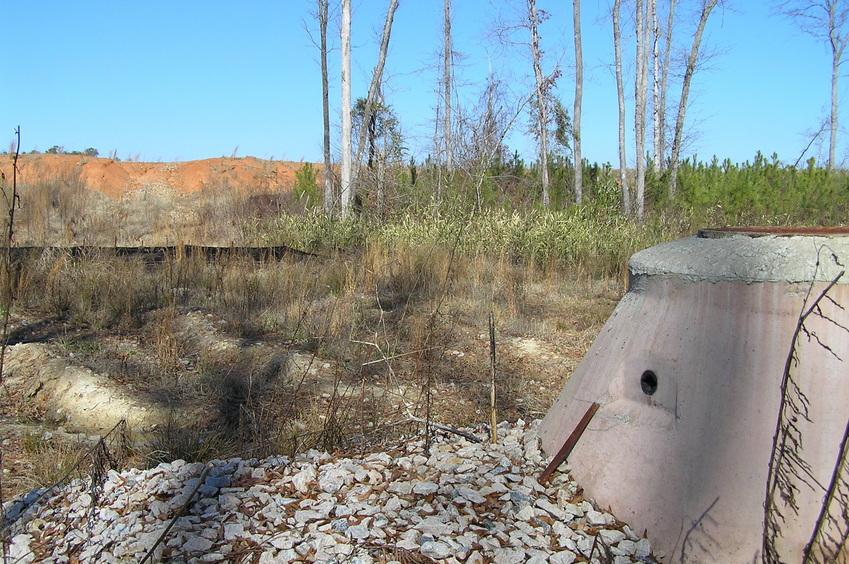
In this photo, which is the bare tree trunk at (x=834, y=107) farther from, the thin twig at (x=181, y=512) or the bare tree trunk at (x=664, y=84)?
the thin twig at (x=181, y=512)

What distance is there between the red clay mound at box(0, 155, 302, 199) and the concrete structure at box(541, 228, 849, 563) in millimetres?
18214

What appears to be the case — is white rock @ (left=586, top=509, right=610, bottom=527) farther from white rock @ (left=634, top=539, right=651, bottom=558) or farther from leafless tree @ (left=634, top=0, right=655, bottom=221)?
leafless tree @ (left=634, top=0, right=655, bottom=221)

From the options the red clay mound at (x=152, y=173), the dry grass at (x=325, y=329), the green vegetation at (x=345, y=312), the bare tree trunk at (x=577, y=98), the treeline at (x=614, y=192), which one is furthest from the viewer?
the red clay mound at (x=152, y=173)

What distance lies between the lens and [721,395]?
204 centimetres

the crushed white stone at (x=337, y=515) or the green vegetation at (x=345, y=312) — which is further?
the green vegetation at (x=345, y=312)

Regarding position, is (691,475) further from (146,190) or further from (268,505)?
(146,190)

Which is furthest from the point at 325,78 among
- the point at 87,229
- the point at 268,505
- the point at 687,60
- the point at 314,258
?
the point at 268,505

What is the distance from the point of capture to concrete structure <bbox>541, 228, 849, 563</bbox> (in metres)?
1.96

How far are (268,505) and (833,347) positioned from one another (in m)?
2.02

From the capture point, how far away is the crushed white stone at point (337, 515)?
6.97ft

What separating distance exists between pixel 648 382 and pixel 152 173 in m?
23.7

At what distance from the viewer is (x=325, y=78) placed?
45.8ft

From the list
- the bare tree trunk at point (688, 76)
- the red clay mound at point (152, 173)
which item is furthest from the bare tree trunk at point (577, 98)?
the red clay mound at point (152, 173)

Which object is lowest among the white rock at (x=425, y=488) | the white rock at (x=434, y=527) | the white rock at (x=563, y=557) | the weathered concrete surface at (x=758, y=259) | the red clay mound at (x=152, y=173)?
the white rock at (x=563, y=557)
